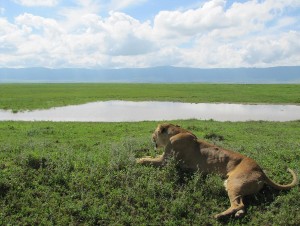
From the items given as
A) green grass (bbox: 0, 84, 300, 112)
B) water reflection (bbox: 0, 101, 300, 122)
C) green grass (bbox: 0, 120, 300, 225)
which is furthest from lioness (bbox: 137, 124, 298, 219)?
green grass (bbox: 0, 84, 300, 112)

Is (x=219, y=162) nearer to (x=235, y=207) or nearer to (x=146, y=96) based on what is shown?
(x=235, y=207)

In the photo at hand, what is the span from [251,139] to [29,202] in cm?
→ 1311

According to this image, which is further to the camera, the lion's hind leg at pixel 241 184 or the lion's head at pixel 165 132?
the lion's head at pixel 165 132

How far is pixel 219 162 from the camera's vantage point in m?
9.25

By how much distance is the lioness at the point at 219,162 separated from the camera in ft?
27.3

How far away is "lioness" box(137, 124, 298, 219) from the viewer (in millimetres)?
8328

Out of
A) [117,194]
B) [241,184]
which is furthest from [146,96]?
[241,184]

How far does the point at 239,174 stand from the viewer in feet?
28.1

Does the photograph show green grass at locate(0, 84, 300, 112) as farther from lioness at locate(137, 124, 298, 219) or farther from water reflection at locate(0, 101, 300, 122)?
lioness at locate(137, 124, 298, 219)

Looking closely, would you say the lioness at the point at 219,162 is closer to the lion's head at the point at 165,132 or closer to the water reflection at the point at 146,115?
the lion's head at the point at 165,132

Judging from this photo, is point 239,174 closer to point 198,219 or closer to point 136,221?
point 198,219

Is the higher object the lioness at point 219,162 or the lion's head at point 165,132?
the lion's head at point 165,132

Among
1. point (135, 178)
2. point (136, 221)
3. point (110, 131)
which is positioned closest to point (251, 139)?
point (110, 131)

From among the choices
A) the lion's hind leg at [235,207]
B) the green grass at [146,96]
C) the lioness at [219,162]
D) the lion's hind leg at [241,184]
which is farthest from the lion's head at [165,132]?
the green grass at [146,96]
